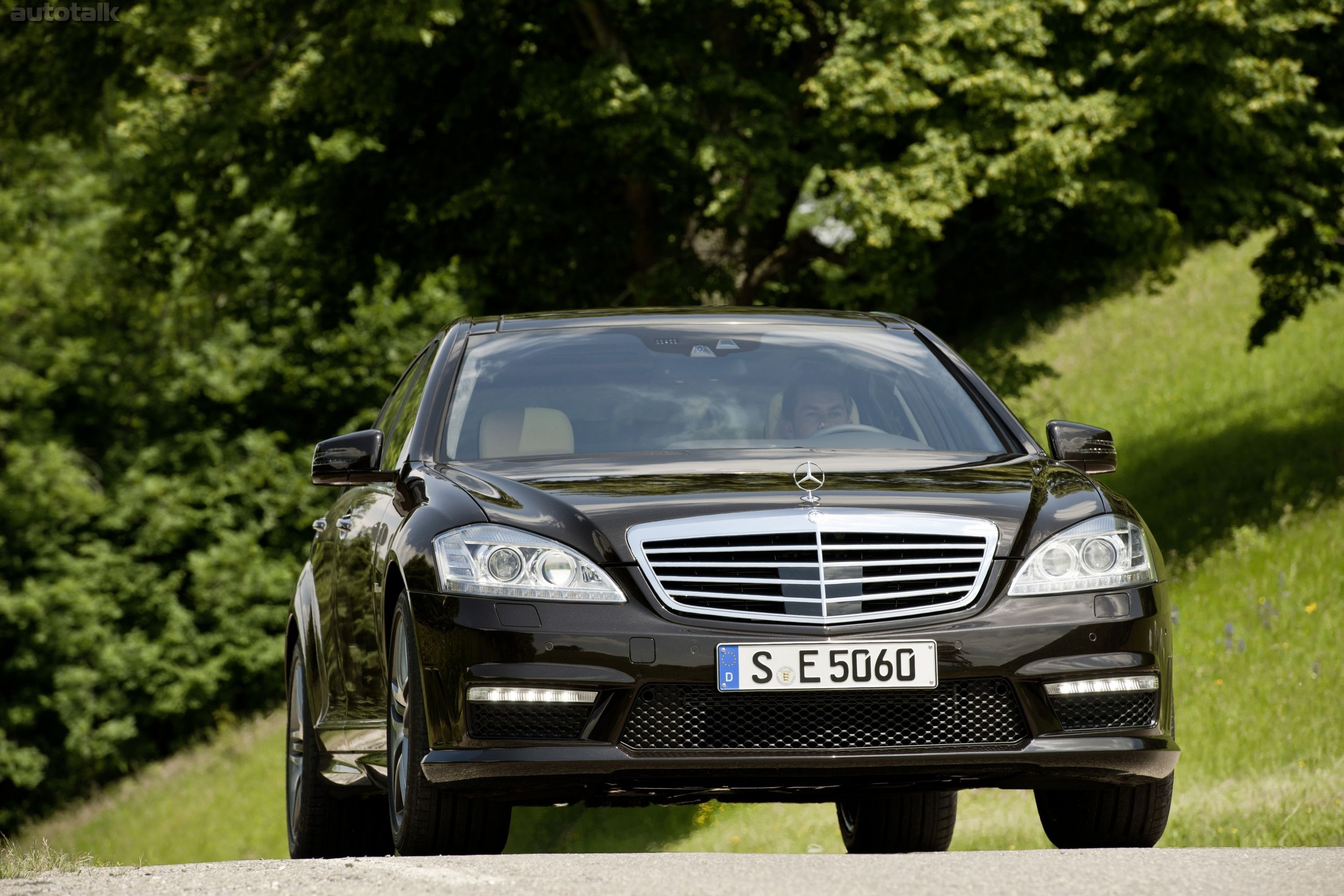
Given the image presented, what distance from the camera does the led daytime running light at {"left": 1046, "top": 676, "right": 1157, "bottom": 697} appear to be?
198 inches

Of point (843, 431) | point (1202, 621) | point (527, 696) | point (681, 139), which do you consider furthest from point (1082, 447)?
point (681, 139)

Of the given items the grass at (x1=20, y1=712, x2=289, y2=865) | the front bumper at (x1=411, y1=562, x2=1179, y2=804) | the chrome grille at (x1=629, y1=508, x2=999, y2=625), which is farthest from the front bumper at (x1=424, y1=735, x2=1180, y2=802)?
the grass at (x1=20, y1=712, x2=289, y2=865)

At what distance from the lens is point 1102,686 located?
509 cm

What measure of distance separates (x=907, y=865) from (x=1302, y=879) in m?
0.96

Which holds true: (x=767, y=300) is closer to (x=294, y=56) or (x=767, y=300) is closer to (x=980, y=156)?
(x=980, y=156)

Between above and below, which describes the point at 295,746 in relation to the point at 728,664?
below

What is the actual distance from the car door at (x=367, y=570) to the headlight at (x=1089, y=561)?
A: 183cm

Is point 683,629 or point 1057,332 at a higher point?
point 683,629

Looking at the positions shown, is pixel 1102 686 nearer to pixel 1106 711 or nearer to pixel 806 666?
pixel 1106 711

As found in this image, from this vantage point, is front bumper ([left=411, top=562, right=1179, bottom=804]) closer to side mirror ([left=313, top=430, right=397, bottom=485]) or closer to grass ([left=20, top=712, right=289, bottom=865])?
side mirror ([left=313, top=430, right=397, bottom=485])

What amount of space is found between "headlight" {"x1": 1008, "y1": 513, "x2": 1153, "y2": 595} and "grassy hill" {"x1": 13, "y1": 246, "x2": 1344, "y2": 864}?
128 inches

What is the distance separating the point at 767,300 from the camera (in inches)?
834

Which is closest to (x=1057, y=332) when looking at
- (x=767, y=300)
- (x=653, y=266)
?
(x=767, y=300)

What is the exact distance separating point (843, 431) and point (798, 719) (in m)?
1.52
